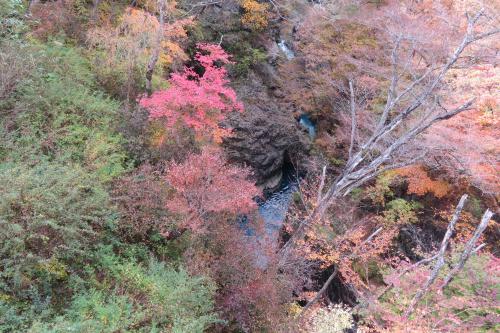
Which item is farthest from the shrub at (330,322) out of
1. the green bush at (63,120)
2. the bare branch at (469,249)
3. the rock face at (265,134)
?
the rock face at (265,134)

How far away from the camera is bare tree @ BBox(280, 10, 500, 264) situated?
11.9 m

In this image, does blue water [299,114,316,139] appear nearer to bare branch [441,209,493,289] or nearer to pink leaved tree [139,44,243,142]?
pink leaved tree [139,44,243,142]

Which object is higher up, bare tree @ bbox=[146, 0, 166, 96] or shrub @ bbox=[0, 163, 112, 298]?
bare tree @ bbox=[146, 0, 166, 96]

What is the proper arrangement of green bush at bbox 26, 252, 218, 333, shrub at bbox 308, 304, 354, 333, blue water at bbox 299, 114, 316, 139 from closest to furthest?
green bush at bbox 26, 252, 218, 333
shrub at bbox 308, 304, 354, 333
blue water at bbox 299, 114, 316, 139

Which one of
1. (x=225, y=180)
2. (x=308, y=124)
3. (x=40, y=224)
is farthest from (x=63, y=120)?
(x=308, y=124)

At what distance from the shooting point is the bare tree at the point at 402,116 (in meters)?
11.9

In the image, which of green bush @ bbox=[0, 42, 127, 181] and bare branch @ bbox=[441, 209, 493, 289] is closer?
bare branch @ bbox=[441, 209, 493, 289]

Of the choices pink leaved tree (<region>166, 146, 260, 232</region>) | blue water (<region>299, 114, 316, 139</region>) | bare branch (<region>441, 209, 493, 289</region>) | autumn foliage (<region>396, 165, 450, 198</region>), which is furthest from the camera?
blue water (<region>299, 114, 316, 139</region>)

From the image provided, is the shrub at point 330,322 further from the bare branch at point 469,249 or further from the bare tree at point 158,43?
the bare tree at point 158,43

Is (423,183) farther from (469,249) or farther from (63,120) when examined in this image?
(63,120)

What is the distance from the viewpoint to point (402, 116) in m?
12.9

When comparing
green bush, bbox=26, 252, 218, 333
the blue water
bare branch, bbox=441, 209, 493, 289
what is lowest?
the blue water

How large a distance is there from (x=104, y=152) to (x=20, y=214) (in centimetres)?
370

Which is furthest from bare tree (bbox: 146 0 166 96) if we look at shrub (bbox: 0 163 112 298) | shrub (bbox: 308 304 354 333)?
shrub (bbox: 308 304 354 333)
